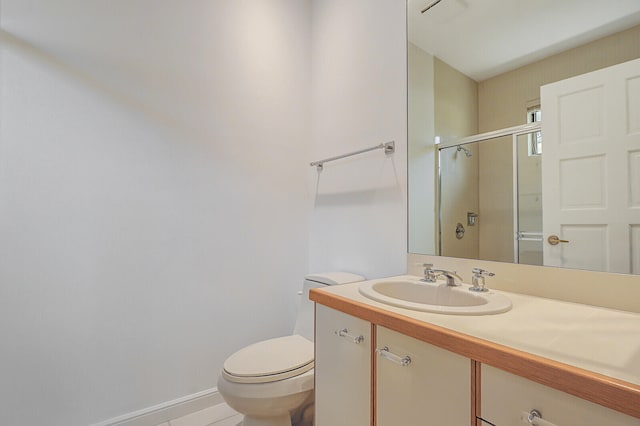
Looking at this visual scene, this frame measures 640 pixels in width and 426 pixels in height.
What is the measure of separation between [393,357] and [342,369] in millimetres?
252

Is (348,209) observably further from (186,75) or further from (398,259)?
(186,75)

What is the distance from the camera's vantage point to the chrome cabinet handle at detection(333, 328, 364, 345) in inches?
35.9

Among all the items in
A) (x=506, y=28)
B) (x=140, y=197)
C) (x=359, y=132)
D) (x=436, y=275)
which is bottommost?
(x=436, y=275)

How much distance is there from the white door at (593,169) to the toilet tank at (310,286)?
87cm

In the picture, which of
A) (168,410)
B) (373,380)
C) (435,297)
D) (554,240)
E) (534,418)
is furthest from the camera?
(168,410)

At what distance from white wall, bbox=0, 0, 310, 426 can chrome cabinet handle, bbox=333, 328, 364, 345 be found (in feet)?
2.08

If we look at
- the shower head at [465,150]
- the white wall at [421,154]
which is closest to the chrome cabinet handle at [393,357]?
the white wall at [421,154]

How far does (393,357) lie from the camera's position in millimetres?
803

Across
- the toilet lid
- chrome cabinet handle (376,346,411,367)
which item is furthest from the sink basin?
the toilet lid

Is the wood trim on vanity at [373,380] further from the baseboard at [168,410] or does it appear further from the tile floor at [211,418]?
the baseboard at [168,410]

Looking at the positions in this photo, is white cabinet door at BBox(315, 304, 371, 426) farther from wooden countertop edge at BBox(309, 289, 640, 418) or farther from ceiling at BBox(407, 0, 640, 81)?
ceiling at BBox(407, 0, 640, 81)

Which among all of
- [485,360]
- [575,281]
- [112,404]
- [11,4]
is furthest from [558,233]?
[11,4]

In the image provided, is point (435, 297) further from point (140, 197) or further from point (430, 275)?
point (140, 197)

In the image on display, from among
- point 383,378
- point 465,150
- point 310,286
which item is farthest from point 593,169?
point 310,286
